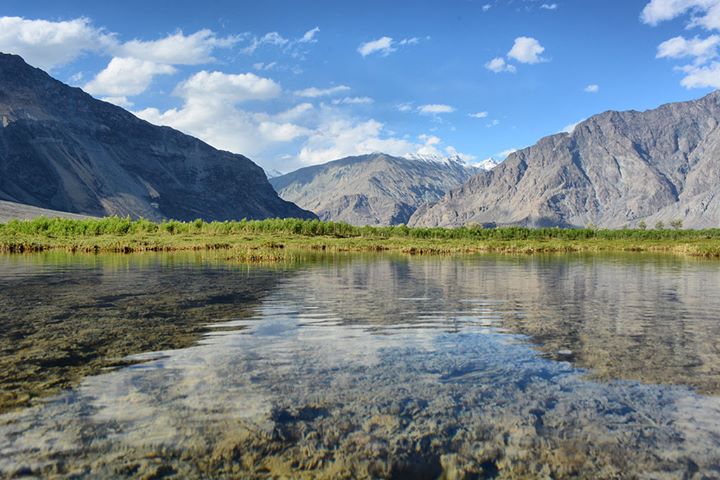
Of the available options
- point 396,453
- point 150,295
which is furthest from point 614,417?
point 150,295

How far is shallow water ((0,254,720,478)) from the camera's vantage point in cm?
841

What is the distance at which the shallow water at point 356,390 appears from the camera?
8.41 meters

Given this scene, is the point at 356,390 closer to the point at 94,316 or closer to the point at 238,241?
the point at 94,316

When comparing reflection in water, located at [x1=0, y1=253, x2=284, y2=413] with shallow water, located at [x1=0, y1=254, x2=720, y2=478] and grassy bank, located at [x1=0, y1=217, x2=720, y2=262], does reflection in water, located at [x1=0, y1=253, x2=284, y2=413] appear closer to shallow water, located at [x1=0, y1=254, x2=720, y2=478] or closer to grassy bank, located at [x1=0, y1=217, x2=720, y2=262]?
shallow water, located at [x1=0, y1=254, x2=720, y2=478]

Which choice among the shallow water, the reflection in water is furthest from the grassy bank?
the shallow water

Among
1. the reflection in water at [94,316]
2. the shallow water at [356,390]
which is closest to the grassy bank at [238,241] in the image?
the reflection in water at [94,316]

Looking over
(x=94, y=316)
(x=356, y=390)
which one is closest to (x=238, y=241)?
(x=94, y=316)

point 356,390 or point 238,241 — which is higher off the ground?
point 238,241

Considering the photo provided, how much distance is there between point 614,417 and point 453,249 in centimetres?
7570

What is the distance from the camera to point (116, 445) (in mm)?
8719

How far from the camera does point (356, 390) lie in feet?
37.9

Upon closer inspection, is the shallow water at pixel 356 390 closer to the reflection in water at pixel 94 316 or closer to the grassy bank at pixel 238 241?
the reflection in water at pixel 94 316

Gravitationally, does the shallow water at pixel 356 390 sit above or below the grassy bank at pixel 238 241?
below

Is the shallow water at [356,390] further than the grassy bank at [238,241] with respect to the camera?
No
